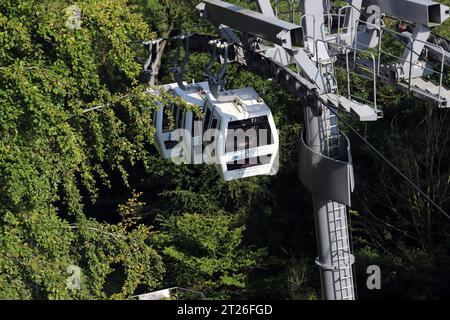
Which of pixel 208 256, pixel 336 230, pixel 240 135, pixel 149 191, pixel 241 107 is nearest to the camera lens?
pixel 336 230

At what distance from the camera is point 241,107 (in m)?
13.1

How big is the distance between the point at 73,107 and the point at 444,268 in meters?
10.8

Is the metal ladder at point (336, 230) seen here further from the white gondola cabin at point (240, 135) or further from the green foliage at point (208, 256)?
the green foliage at point (208, 256)

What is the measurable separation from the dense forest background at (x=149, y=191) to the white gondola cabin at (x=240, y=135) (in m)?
1.36

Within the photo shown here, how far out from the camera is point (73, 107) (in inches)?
411

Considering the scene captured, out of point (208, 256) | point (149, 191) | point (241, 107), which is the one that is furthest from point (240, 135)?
point (149, 191)

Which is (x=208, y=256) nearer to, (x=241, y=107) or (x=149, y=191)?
(x=149, y=191)

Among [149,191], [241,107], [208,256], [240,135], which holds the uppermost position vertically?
[241,107]

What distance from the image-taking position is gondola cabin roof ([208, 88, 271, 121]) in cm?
1298

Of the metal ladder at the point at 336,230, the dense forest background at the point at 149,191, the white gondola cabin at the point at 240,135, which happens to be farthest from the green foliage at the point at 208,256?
the metal ladder at the point at 336,230

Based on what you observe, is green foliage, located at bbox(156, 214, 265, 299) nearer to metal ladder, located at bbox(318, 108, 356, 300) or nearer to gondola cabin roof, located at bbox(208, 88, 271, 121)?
gondola cabin roof, located at bbox(208, 88, 271, 121)

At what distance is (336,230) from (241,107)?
10.1ft

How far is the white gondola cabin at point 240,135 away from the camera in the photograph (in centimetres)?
1320

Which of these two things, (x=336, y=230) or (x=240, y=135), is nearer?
(x=336, y=230)
